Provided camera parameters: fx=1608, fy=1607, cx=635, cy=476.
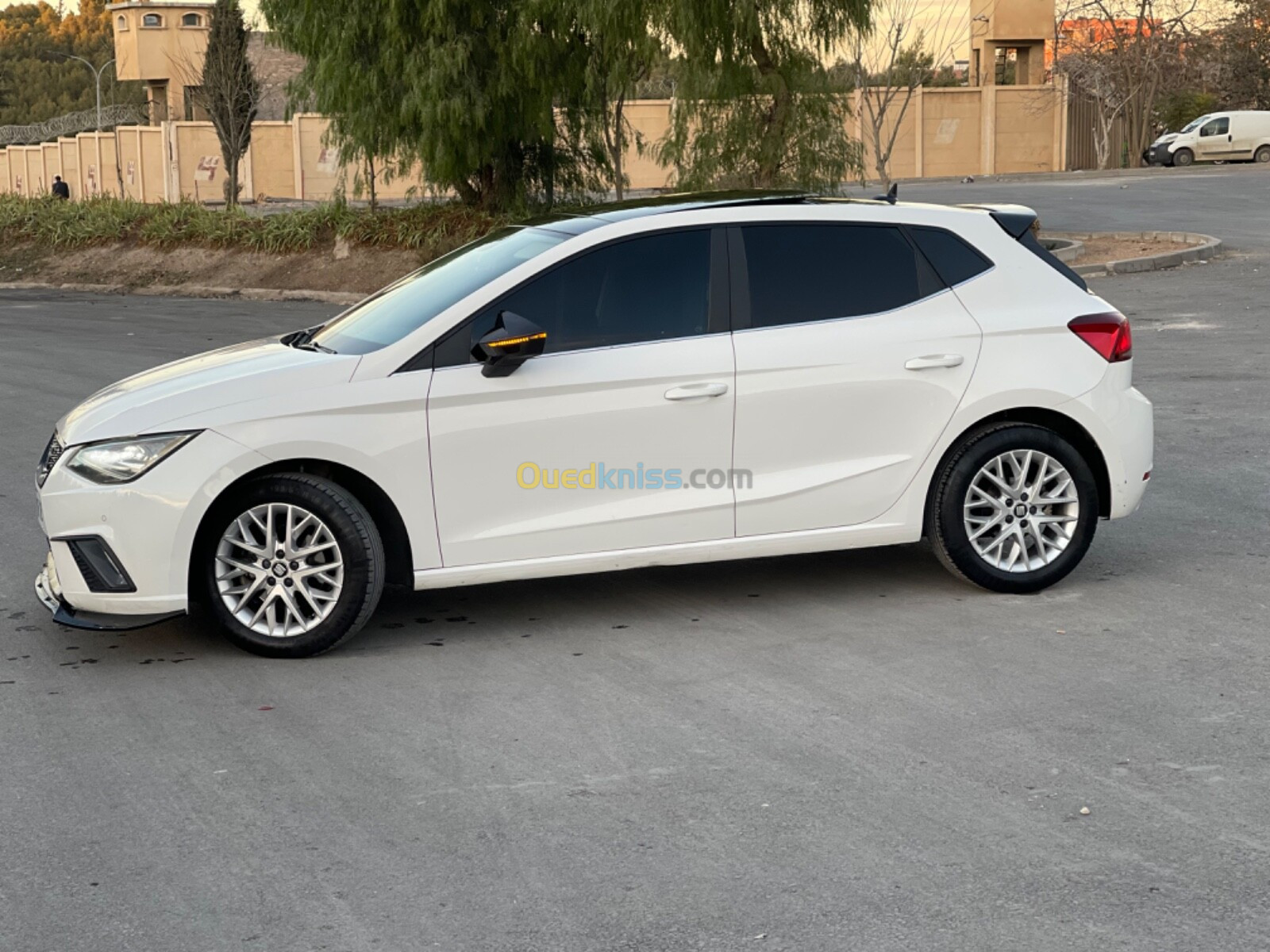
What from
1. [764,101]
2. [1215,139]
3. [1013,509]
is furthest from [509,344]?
[1215,139]

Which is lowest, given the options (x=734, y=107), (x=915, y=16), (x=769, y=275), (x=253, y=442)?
(x=253, y=442)

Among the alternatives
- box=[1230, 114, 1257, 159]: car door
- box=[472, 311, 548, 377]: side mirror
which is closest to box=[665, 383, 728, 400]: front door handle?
box=[472, 311, 548, 377]: side mirror

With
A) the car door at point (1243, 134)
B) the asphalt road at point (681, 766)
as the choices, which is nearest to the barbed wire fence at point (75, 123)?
the car door at point (1243, 134)

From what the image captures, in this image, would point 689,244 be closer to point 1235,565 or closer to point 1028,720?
point 1028,720

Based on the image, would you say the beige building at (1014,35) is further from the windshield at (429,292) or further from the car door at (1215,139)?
the windshield at (429,292)

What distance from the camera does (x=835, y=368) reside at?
6.73m

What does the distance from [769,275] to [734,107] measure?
16.6 meters

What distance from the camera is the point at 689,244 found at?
681cm

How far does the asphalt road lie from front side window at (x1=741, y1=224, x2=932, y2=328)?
50.7 inches

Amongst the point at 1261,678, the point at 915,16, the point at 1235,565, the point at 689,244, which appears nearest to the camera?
the point at 1261,678

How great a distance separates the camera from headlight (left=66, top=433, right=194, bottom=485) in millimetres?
6152

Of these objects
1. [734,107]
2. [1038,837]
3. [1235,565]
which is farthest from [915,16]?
Answer: [1038,837]

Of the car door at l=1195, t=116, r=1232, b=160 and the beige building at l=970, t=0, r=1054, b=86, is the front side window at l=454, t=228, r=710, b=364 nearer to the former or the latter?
the car door at l=1195, t=116, r=1232, b=160

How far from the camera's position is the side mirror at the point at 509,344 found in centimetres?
625
